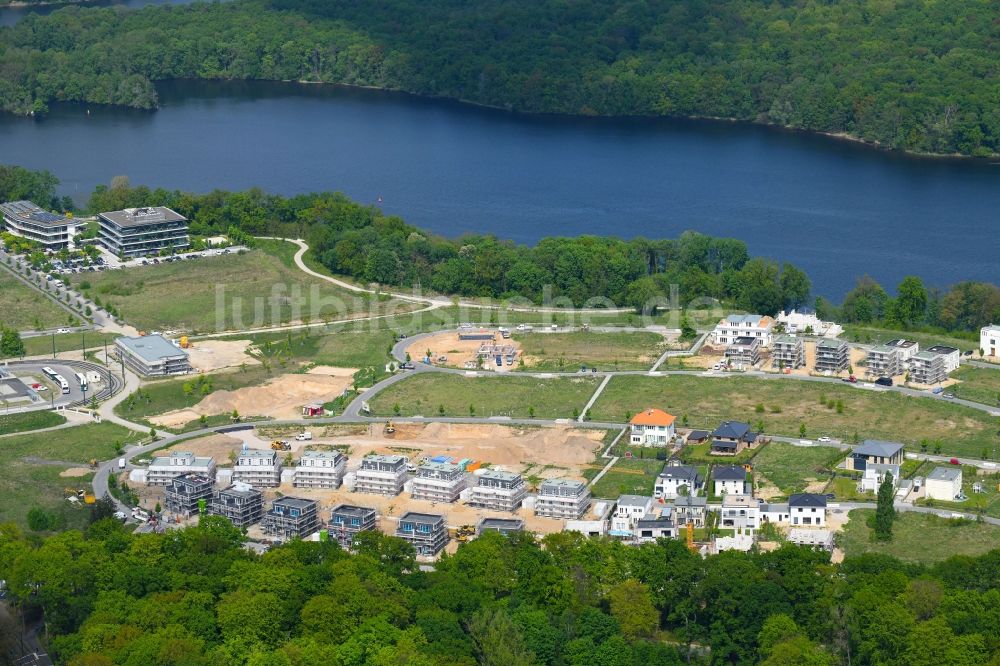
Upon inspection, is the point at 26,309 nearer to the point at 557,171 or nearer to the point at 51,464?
the point at 51,464

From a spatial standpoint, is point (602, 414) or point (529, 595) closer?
point (529, 595)

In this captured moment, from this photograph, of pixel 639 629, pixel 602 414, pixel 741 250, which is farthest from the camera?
pixel 741 250

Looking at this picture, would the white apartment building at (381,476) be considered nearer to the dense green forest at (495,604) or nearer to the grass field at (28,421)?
the dense green forest at (495,604)

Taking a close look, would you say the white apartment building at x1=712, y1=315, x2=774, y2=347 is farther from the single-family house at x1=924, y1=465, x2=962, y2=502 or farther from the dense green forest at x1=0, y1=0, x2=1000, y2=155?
the dense green forest at x1=0, y1=0, x2=1000, y2=155

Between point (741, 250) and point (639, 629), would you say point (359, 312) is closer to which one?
point (741, 250)

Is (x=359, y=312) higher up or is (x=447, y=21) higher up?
(x=447, y=21)

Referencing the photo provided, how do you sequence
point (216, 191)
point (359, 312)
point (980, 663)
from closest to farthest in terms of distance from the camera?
point (980, 663) → point (359, 312) → point (216, 191)

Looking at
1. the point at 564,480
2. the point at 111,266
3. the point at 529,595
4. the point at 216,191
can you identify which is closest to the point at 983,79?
the point at 216,191
